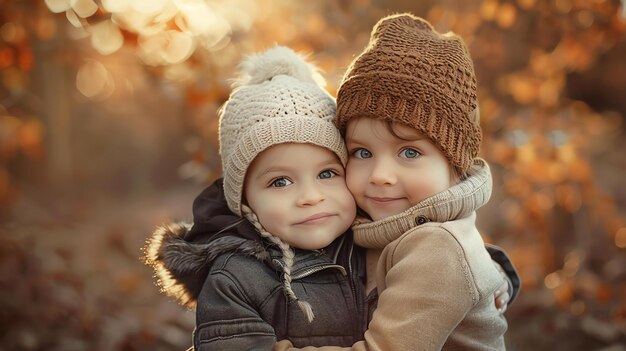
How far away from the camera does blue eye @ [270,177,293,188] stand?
7.54 feet

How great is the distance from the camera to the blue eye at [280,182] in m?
2.30

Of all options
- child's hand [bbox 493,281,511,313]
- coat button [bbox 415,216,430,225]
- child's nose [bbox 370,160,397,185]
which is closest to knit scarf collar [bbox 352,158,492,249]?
coat button [bbox 415,216,430,225]

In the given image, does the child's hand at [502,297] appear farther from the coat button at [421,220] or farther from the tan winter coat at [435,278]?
the coat button at [421,220]

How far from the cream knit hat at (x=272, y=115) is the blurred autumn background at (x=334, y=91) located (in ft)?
5.08

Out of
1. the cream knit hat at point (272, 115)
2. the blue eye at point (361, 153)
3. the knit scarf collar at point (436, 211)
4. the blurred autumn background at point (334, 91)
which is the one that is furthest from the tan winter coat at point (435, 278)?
the blurred autumn background at point (334, 91)

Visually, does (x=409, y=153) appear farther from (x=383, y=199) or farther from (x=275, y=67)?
(x=275, y=67)

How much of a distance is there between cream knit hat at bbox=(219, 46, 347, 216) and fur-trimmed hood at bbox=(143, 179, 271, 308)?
83mm

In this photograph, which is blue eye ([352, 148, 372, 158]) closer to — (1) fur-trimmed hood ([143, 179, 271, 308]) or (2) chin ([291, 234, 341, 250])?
(2) chin ([291, 234, 341, 250])

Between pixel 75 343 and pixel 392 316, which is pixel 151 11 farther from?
pixel 392 316

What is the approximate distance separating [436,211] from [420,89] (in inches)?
15.1

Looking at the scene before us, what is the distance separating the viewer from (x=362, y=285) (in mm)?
2340

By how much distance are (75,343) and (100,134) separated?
6.83 meters

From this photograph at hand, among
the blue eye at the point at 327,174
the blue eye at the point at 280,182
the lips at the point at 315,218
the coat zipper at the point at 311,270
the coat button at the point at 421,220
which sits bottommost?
the coat button at the point at 421,220

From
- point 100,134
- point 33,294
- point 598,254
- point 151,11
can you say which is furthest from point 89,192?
point 598,254
